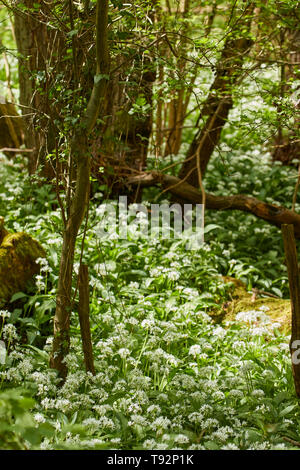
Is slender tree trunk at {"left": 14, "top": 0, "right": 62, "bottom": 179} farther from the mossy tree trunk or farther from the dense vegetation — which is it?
the mossy tree trunk

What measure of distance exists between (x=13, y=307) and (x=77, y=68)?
2079mm

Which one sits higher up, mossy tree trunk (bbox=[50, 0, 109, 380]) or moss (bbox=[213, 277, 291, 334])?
mossy tree trunk (bbox=[50, 0, 109, 380])

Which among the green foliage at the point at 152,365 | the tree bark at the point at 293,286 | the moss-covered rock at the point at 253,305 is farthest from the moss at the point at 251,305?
the tree bark at the point at 293,286

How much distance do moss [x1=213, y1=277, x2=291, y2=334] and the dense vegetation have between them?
0.03 metres

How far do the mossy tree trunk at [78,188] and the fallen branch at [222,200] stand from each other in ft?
9.39

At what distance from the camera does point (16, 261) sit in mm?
4297

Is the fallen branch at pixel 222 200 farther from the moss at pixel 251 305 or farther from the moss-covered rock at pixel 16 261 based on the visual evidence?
the moss-covered rock at pixel 16 261

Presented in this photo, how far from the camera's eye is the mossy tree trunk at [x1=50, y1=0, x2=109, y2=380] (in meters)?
2.70

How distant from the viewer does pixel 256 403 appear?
317cm

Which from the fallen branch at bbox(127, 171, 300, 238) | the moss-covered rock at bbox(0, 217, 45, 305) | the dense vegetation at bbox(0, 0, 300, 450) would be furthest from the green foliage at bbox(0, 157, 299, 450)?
the fallen branch at bbox(127, 171, 300, 238)

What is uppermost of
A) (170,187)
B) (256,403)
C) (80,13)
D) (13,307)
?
(80,13)

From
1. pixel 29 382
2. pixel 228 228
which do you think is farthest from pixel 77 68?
pixel 228 228

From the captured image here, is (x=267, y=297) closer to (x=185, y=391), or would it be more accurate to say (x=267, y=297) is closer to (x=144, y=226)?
(x=144, y=226)
